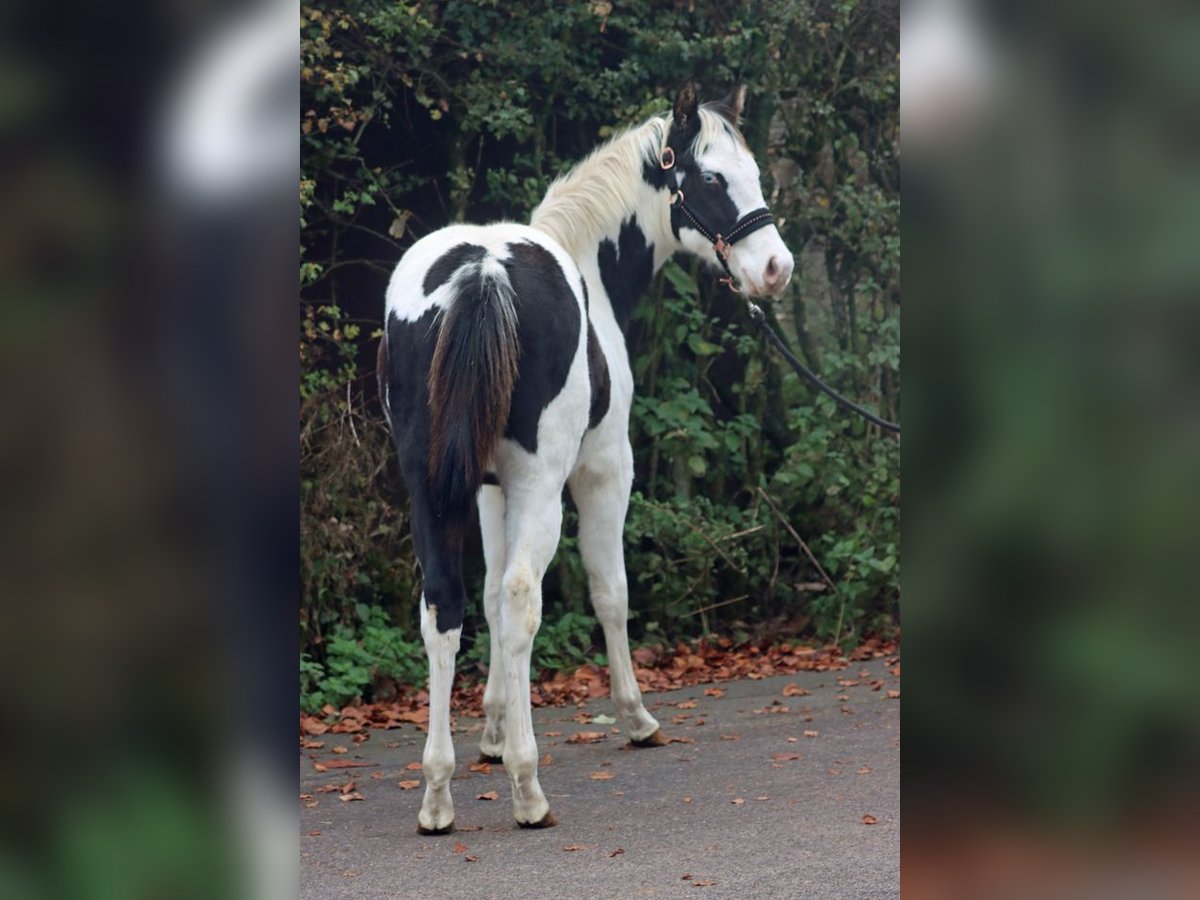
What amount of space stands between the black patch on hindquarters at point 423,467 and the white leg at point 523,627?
0.18m

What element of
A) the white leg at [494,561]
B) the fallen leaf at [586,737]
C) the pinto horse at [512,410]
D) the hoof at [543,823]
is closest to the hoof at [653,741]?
the fallen leaf at [586,737]

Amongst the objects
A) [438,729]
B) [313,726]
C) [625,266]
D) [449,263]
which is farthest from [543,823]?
[625,266]

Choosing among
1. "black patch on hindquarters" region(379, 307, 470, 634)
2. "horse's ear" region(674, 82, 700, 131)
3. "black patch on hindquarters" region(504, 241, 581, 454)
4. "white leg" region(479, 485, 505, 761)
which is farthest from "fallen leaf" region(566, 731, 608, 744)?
"horse's ear" region(674, 82, 700, 131)

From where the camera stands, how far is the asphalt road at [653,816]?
12.3 ft

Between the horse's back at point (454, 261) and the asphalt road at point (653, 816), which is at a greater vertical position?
the horse's back at point (454, 261)

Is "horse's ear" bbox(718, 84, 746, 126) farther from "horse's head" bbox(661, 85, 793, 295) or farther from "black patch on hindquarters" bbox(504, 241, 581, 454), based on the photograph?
"black patch on hindquarters" bbox(504, 241, 581, 454)

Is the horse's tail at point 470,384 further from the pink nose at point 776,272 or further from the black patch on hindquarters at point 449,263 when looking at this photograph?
the pink nose at point 776,272

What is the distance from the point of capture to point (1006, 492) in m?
1.24

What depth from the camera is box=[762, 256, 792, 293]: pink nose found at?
5395mm

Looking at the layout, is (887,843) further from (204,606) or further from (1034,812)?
(204,606)

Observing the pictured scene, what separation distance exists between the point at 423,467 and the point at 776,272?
1.87 m

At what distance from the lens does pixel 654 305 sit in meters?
7.87

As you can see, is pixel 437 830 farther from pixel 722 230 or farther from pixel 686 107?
pixel 686 107

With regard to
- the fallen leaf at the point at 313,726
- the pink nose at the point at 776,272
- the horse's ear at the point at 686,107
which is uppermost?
the horse's ear at the point at 686,107
